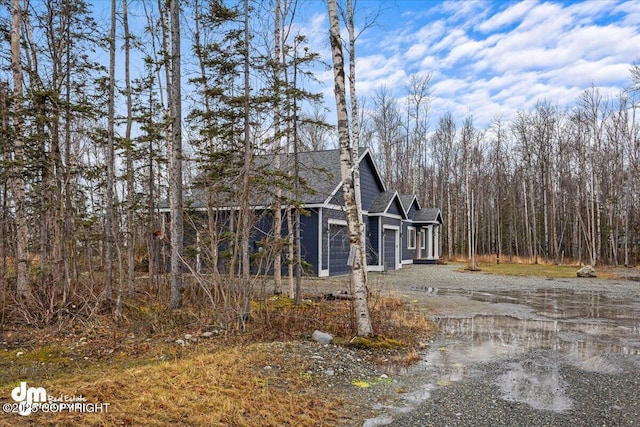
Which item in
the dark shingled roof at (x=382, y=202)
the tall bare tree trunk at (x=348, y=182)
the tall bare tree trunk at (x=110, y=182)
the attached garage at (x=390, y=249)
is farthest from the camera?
the attached garage at (x=390, y=249)

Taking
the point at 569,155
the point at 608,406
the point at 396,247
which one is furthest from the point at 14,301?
the point at 569,155

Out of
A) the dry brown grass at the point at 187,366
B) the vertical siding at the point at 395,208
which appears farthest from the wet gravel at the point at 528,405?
the vertical siding at the point at 395,208

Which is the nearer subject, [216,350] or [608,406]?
[608,406]

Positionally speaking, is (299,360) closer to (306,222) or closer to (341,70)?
(341,70)

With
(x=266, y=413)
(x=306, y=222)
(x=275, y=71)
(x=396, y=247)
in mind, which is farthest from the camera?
(x=396, y=247)

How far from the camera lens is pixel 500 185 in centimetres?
4025

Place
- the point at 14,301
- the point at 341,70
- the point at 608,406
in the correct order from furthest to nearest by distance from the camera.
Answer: the point at 14,301, the point at 341,70, the point at 608,406

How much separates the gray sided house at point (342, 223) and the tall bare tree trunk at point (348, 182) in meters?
2.12

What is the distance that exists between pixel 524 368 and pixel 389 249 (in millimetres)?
17764

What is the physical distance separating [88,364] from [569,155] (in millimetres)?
38899

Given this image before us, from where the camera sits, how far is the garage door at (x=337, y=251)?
18109 mm

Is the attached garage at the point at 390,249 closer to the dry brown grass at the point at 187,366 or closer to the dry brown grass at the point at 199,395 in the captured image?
the dry brown grass at the point at 187,366

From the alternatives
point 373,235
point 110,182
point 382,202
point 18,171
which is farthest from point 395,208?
point 18,171

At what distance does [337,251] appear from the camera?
18672 millimetres
